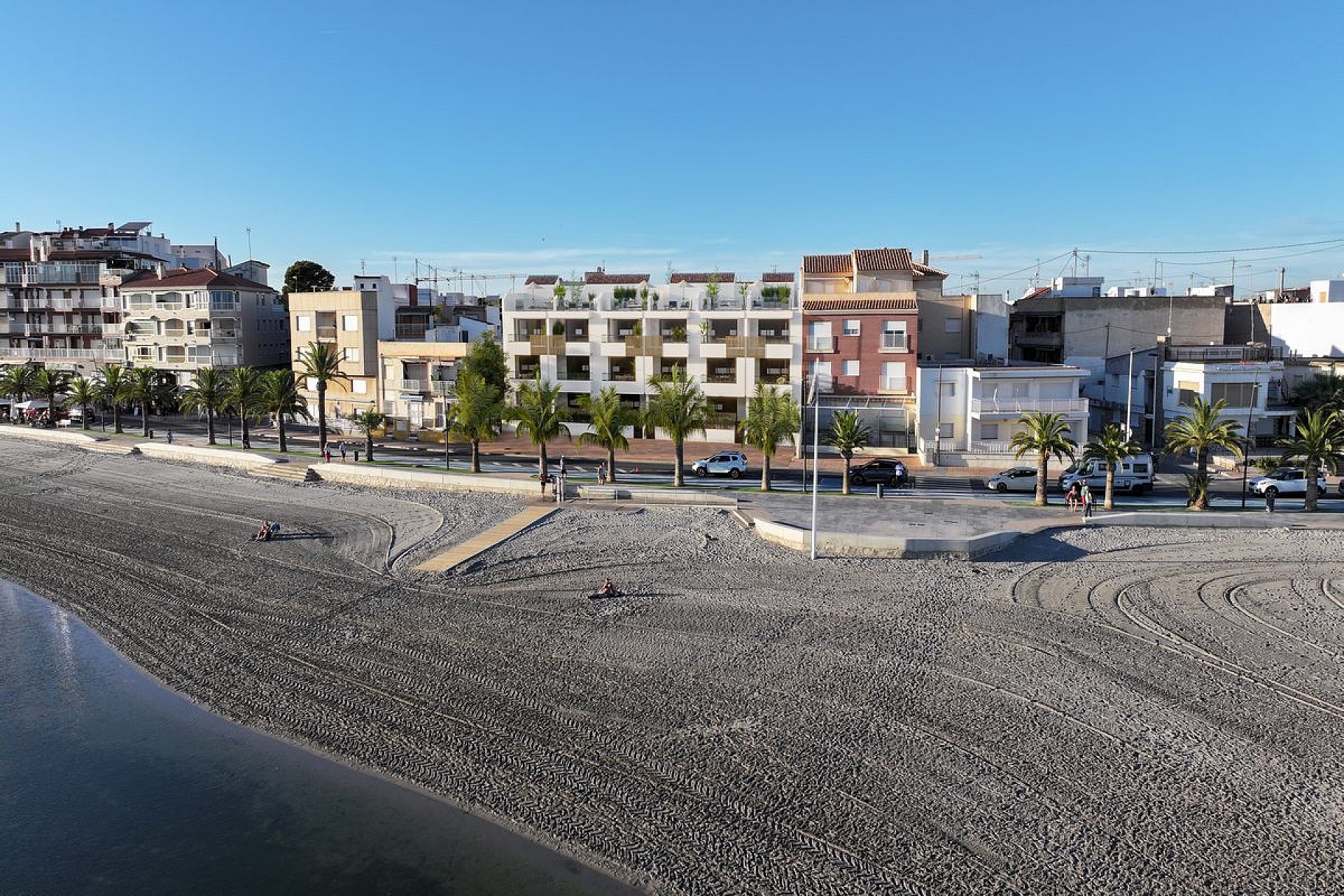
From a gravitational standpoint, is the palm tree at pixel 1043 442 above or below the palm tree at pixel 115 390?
below

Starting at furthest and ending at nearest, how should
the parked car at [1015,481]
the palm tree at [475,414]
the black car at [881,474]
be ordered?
the palm tree at [475,414], the black car at [881,474], the parked car at [1015,481]

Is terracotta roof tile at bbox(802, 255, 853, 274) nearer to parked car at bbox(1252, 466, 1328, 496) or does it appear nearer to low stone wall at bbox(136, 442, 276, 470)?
parked car at bbox(1252, 466, 1328, 496)

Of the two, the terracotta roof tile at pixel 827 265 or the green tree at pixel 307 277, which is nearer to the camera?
the terracotta roof tile at pixel 827 265

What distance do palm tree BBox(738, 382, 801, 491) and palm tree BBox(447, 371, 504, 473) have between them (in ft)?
47.1

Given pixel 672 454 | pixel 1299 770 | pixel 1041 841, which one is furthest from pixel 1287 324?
pixel 1041 841

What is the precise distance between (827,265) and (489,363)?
25521 millimetres

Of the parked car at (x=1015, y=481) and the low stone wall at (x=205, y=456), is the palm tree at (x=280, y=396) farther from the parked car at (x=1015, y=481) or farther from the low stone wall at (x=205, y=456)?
the parked car at (x=1015, y=481)

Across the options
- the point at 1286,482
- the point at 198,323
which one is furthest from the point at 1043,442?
the point at 198,323

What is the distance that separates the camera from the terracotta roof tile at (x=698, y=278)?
241 ft

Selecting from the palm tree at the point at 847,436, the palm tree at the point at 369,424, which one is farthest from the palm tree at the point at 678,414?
the palm tree at the point at 369,424

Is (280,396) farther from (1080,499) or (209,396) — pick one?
(1080,499)

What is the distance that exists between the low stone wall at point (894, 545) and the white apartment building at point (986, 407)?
19395mm

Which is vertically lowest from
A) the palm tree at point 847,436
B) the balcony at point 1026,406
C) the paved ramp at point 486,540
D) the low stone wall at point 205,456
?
the paved ramp at point 486,540

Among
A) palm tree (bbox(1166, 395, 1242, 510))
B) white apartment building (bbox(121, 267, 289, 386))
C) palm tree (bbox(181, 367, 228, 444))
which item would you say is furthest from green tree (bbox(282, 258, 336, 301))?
palm tree (bbox(1166, 395, 1242, 510))
